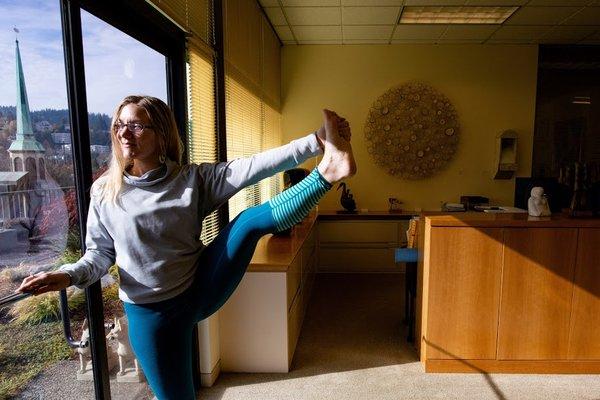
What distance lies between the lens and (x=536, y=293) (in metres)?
2.41

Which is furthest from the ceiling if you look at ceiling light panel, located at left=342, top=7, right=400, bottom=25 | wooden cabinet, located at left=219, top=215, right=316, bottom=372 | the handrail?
the handrail

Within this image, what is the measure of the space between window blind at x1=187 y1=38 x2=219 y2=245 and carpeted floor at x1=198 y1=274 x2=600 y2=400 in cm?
98

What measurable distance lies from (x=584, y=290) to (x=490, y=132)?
2.84 meters

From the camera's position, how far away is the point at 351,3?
11.7 feet

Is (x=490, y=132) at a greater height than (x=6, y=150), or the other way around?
(x=490, y=132)

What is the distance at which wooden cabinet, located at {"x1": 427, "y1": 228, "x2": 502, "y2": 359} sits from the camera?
2.39 metres

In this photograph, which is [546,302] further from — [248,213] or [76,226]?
[76,226]

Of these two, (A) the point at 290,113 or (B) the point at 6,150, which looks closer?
(B) the point at 6,150

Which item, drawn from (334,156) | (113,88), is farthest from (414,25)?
(334,156)

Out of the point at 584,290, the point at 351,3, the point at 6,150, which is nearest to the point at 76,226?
the point at 6,150

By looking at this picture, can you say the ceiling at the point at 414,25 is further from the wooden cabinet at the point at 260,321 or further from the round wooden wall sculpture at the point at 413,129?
the wooden cabinet at the point at 260,321

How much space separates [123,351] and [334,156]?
163 centimetres

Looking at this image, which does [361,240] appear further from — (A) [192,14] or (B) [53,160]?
(B) [53,160]

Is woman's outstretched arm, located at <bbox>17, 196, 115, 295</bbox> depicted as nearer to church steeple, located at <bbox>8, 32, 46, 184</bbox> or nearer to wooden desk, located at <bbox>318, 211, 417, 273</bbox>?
church steeple, located at <bbox>8, 32, 46, 184</bbox>
